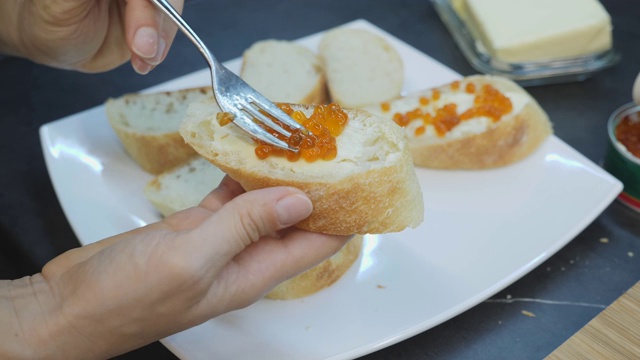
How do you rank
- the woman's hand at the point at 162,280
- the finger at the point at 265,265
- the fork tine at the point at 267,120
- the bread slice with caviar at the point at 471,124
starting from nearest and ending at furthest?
the woman's hand at the point at 162,280 < the finger at the point at 265,265 < the fork tine at the point at 267,120 < the bread slice with caviar at the point at 471,124

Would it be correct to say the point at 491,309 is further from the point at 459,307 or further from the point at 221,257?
the point at 221,257

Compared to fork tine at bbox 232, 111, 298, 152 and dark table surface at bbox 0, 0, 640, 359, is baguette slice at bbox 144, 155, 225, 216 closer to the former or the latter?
dark table surface at bbox 0, 0, 640, 359

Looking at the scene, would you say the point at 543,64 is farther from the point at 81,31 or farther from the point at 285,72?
the point at 81,31

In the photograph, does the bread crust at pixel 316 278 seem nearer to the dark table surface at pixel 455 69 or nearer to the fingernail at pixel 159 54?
the dark table surface at pixel 455 69

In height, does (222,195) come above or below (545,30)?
above

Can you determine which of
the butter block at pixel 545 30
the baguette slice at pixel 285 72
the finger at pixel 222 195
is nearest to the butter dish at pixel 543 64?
the butter block at pixel 545 30

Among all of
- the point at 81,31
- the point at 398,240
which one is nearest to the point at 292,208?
the point at 398,240
